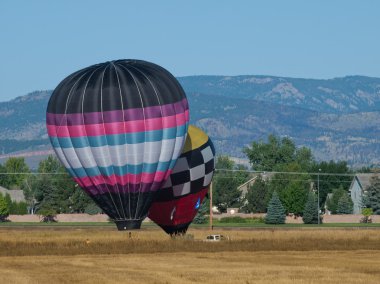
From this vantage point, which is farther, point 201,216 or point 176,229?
point 201,216

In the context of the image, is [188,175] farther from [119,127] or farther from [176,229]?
[119,127]

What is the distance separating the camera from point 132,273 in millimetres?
50469

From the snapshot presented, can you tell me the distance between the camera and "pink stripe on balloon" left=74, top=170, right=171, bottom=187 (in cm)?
7375

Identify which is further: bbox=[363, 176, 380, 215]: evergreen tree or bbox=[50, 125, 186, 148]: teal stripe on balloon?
bbox=[363, 176, 380, 215]: evergreen tree

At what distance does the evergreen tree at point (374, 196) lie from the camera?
154062 mm

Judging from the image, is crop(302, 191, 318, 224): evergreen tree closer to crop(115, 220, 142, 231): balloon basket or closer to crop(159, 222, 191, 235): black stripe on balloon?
crop(159, 222, 191, 235): black stripe on balloon

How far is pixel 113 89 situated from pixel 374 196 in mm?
88570

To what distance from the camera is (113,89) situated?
72562 millimetres

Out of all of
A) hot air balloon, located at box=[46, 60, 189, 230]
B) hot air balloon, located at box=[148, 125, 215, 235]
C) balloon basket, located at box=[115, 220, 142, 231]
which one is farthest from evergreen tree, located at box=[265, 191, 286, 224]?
hot air balloon, located at box=[46, 60, 189, 230]

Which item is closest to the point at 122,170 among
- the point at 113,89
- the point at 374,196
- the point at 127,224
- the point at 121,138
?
the point at 121,138

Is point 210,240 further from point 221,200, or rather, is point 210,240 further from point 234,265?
point 221,200

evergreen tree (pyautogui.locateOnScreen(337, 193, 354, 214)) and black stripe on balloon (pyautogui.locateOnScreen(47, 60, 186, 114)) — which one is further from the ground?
black stripe on balloon (pyautogui.locateOnScreen(47, 60, 186, 114))

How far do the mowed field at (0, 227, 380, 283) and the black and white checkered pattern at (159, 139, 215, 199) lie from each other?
318 cm

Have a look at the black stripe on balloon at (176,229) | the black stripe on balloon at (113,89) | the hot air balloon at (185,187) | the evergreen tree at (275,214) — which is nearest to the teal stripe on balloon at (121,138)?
the black stripe on balloon at (113,89)
